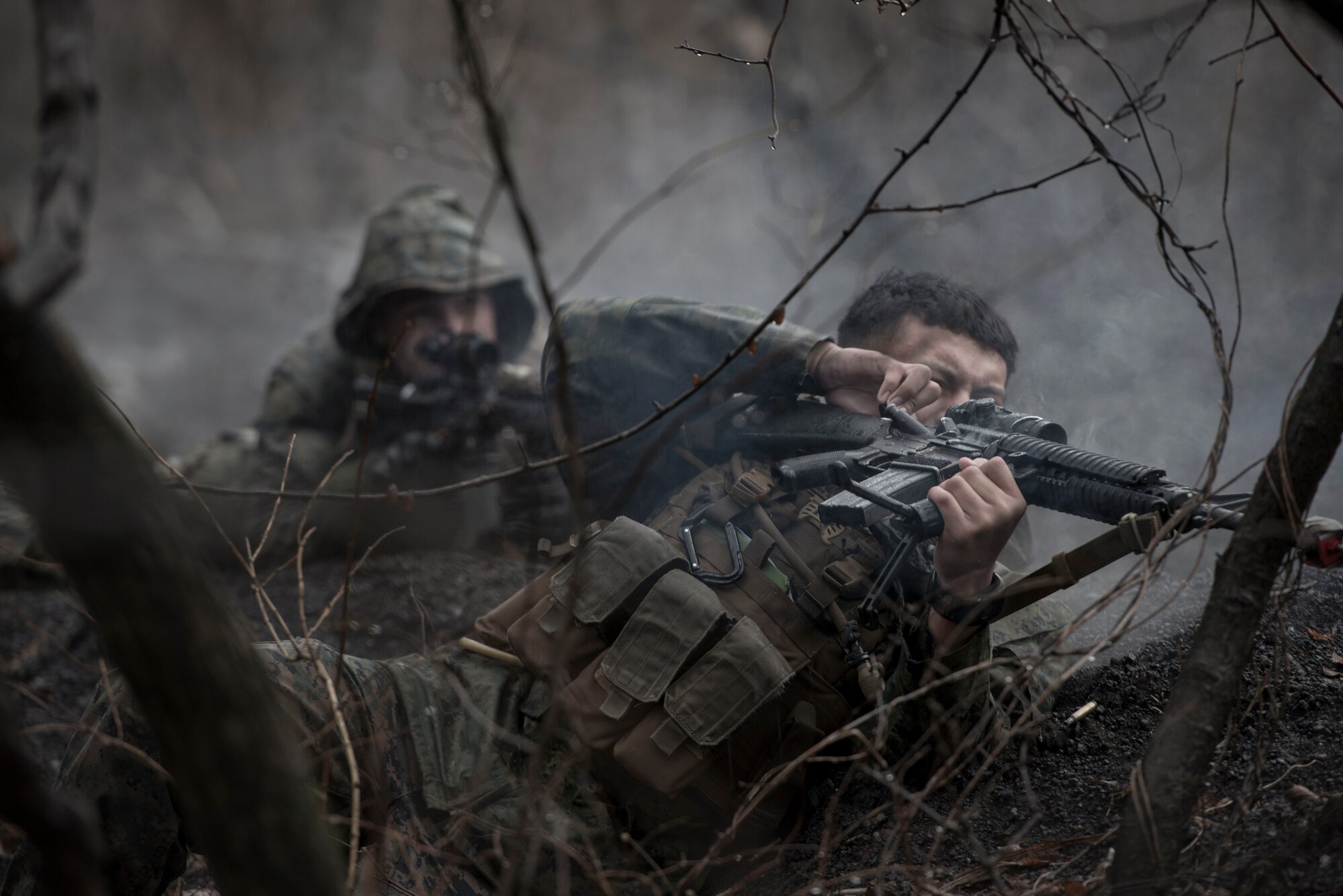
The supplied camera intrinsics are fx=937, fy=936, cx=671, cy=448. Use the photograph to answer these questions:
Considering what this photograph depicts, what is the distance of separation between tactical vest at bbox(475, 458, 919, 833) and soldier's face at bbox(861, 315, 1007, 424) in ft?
1.68

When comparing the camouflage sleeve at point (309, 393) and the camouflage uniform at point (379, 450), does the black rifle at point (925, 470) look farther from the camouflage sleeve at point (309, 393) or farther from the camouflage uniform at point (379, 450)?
the camouflage sleeve at point (309, 393)

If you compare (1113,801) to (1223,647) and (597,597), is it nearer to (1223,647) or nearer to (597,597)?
(1223,647)

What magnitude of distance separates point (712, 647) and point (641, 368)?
3.30 feet

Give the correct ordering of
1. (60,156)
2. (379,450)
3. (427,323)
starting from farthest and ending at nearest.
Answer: (427,323) → (379,450) → (60,156)

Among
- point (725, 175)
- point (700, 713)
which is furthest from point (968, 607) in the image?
point (725, 175)

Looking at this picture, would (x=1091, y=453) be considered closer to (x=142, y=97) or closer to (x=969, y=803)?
(x=969, y=803)

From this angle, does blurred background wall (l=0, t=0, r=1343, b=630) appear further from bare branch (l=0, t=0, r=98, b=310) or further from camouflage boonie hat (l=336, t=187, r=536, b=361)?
bare branch (l=0, t=0, r=98, b=310)

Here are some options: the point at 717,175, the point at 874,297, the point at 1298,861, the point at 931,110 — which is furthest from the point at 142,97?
the point at 1298,861

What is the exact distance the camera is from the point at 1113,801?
1.66 metres

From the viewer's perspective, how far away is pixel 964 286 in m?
2.52

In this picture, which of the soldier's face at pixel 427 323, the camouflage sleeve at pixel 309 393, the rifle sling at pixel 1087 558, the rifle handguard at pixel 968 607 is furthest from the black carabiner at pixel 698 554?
the camouflage sleeve at pixel 309 393

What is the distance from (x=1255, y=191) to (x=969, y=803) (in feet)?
11.4

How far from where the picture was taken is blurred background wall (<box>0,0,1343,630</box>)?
138 inches

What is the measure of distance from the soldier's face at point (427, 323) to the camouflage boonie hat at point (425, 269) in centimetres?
6
